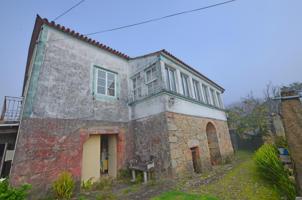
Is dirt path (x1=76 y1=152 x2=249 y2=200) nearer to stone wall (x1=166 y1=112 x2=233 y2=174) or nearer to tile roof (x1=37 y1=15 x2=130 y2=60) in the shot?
stone wall (x1=166 y1=112 x2=233 y2=174)

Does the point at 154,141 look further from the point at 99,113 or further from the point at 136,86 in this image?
the point at 136,86

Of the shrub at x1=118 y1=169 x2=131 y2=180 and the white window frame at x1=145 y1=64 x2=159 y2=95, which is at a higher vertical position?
the white window frame at x1=145 y1=64 x2=159 y2=95

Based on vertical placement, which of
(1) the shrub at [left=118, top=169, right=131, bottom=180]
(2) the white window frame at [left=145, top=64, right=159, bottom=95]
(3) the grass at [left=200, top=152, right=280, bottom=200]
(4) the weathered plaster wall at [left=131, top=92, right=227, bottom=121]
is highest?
(2) the white window frame at [left=145, top=64, right=159, bottom=95]

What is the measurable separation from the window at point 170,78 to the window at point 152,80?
69 centimetres

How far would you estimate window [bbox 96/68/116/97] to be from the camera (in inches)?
295

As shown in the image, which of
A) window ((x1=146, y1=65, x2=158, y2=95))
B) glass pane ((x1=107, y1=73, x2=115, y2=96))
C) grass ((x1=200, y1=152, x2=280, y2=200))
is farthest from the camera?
glass pane ((x1=107, y1=73, x2=115, y2=96))

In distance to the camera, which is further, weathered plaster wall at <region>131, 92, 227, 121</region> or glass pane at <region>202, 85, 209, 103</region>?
glass pane at <region>202, 85, 209, 103</region>

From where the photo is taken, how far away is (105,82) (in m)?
7.80

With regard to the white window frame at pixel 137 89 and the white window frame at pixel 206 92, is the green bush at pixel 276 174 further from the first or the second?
the white window frame at pixel 206 92

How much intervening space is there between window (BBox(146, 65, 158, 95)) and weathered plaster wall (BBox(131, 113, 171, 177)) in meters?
1.49

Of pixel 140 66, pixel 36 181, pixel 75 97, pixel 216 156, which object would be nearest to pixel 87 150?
pixel 36 181

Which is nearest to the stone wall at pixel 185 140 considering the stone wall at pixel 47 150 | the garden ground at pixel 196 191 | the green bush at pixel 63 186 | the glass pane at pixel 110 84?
the garden ground at pixel 196 191

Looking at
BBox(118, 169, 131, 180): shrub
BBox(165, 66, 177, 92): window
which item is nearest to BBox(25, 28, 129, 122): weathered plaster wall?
BBox(118, 169, 131, 180): shrub

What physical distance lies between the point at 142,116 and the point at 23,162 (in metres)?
5.03
